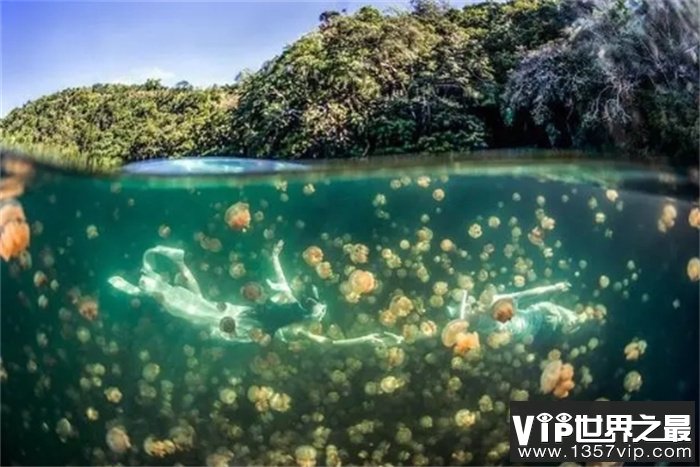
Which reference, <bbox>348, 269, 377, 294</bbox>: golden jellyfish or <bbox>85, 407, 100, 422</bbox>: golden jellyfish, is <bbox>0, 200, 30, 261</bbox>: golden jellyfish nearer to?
<bbox>85, 407, 100, 422</bbox>: golden jellyfish

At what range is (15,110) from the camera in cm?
424

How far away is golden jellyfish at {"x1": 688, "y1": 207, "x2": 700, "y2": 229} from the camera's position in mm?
4328

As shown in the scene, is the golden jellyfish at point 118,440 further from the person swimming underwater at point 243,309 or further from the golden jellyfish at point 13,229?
the golden jellyfish at point 13,229

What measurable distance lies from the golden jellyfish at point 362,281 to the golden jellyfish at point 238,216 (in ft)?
1.62

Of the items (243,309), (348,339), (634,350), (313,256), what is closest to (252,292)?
(243,309)

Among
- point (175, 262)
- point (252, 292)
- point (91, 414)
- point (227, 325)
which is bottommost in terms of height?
point (91, 414)

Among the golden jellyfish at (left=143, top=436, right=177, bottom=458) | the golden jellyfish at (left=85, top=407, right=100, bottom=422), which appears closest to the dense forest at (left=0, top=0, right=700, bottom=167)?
the golden jellyfish at (left=85, top=407, right=100, bottom=422)

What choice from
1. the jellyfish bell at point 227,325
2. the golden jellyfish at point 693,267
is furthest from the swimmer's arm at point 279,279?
the golden jellyfish at point 693,267

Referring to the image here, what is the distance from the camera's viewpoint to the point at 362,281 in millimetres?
4105

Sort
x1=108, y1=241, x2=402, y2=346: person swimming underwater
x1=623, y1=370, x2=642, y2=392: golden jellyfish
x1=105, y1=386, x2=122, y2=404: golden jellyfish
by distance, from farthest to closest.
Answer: x1=623, y1=370, x2=642, y2=392: golden jellyfish
x1=105, y1=386, x2=122, y2=404: golden jellyfish
x1=108, y1=241, x2=402, y2=346: person swimming underwater

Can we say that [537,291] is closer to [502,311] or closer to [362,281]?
[502,311]

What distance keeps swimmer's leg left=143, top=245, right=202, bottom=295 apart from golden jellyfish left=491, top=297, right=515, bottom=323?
1.24m

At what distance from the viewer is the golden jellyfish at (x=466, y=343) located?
4.09 m

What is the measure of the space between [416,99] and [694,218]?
137 centimetres
